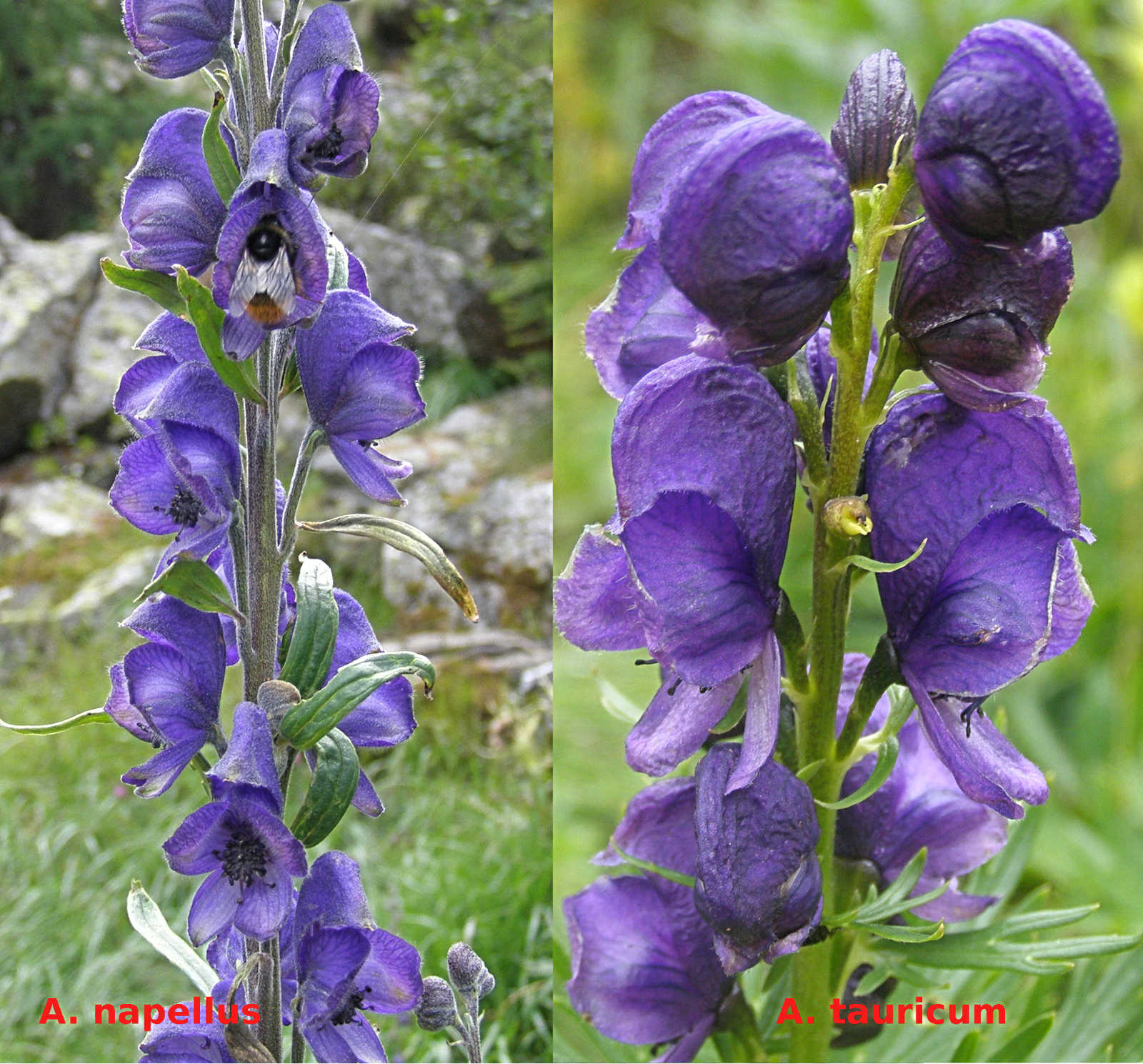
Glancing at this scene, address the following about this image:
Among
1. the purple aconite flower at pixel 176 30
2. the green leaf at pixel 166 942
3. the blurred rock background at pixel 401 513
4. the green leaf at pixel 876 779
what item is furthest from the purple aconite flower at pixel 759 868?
the blurred rock background at pixel 401 513

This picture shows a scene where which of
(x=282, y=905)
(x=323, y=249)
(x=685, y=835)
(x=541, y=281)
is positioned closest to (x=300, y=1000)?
(x=282, y=905)

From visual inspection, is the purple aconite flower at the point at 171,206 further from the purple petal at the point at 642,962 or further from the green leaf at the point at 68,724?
the purple petal at the point at 642,962

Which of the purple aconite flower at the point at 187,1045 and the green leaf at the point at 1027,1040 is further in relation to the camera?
the green leaf at the point at 1027,1040

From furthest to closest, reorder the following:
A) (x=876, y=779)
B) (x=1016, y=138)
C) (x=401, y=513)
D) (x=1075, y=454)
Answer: (x=1075, y=454)
(x=401, y=513)
(x=876, y=779)
(x=1016, y=138)

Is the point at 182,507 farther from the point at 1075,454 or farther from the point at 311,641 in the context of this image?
the point at 1075,454

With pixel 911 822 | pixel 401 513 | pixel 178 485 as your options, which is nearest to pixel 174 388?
pixel 178 485

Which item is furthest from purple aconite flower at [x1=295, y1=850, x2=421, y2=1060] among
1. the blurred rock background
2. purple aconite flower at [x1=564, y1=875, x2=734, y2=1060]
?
the blurred rock background
